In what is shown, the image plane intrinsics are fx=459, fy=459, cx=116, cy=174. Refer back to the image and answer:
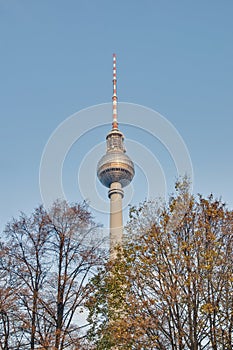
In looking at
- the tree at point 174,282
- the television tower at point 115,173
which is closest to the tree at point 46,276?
the tree at point 174,282

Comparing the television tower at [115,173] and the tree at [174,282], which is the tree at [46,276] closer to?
the tree at [174,282]

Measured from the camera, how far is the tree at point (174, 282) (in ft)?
55.0

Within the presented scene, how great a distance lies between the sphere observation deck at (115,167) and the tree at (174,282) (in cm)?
7941

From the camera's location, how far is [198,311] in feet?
57.3

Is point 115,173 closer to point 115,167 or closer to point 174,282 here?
point 115,167

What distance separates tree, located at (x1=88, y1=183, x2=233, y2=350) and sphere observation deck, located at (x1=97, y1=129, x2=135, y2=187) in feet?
261

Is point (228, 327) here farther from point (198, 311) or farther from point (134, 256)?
point (134, 256)

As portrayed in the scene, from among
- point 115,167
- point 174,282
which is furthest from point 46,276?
point 115,167

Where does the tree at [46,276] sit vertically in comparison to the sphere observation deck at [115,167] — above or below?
below

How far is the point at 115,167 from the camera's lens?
99.2m

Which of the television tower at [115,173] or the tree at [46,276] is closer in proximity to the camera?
the tree at [46,276]

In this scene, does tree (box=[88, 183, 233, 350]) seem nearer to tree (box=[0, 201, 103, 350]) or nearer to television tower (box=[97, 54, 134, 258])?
tree (box=[0, 201, 103, 350])

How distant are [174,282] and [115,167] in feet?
269

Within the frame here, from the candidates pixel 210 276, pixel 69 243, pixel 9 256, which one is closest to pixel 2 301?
pixel 9 256
